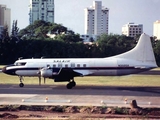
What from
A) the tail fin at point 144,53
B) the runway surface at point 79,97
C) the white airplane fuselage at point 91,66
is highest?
the tail fin at point 144,53

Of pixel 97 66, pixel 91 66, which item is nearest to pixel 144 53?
pixel 97 66

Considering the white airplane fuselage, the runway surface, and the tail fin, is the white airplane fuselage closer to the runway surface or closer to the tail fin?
the tail fin

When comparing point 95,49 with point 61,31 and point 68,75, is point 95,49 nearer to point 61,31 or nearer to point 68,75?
point 61,31

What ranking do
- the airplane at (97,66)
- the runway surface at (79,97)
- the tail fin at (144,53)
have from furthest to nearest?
the tail fin at (144,53) < the airplane at (97,66) < the runway surface at (79,97)

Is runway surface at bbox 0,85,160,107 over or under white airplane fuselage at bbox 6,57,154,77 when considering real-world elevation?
under

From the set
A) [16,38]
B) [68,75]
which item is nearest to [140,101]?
[68,75]

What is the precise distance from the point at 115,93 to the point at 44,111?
31.3ft

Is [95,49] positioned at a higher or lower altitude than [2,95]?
higher

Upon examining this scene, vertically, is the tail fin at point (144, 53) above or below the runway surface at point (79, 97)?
above

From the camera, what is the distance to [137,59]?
3609cm

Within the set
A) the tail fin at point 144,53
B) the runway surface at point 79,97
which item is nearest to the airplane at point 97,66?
the tail fin at point 144,53

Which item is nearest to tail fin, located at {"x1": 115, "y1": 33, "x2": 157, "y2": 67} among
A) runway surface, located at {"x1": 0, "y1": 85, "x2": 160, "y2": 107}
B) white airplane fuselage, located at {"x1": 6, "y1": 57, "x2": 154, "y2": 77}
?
white airplane fuselage, located at {"x1": 6, "y1": 57, "x2": 154, "y2": 77}

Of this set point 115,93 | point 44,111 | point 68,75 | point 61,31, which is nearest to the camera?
point 44,111

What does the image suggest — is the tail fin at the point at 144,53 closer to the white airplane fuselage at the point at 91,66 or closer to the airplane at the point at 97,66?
the airplane at the point at 97,66
